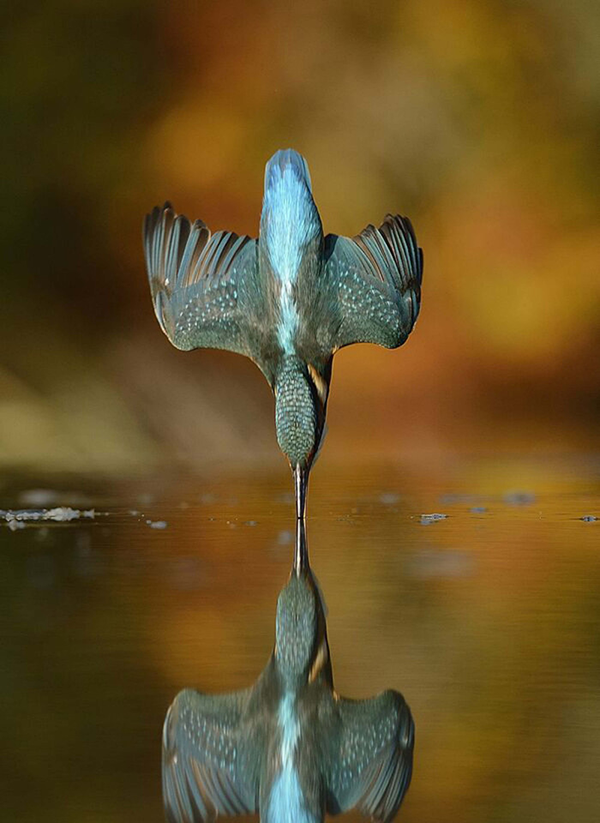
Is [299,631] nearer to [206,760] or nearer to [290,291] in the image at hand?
[206,760]

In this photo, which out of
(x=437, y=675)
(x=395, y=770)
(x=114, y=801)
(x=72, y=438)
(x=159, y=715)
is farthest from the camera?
(x=72, y=438)

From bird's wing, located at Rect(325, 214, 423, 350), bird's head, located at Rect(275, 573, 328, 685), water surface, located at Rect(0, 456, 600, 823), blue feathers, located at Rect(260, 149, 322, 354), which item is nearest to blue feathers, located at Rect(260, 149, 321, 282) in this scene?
blue feathers, located at Rect(260, 149, 322, 354)

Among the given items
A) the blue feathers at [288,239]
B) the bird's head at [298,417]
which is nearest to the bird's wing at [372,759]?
the bird's head at [298,417]

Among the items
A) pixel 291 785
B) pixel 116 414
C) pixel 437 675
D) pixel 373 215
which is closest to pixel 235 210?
pixel 373 215

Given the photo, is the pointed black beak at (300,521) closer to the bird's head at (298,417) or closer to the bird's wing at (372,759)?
the bird's head at (298,417)

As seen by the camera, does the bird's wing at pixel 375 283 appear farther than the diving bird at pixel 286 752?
Yes

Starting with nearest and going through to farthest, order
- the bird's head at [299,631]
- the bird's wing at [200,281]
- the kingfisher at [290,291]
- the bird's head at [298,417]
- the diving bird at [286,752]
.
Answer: the diving bird at [286,752] → the bird's head at [299,631] → the bird's head at [298,417] → the kingfisher at [290,291] → the bird's wing at [200,281]

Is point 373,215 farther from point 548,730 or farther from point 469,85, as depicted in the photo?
point 548,730
